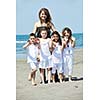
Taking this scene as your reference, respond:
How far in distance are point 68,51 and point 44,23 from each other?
0.71 feet

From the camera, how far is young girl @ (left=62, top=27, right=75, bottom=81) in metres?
1.53

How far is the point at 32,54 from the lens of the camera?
4.93 ft

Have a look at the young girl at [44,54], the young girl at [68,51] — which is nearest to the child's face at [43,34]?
the young girl at [44,54]

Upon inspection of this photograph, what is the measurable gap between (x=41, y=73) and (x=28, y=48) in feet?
0.53

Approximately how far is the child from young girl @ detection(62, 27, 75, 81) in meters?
0.17

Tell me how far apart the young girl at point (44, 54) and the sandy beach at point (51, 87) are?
55mm

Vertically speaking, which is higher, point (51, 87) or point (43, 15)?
point (43, 15)

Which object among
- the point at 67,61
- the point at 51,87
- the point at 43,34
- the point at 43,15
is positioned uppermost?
the point at 43,15

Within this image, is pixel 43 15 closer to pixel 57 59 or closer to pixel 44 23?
pixel 44 23

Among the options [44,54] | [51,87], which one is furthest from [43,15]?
[51,87]

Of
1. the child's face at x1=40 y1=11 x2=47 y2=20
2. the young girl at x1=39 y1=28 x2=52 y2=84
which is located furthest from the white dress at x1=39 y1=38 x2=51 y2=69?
the child's face at x1=40 y1=11 x2=47 y2=20

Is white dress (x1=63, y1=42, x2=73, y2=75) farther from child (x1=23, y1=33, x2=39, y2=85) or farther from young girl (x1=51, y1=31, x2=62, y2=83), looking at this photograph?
child (x1=23, y1=33, x2=39, y2=85)
